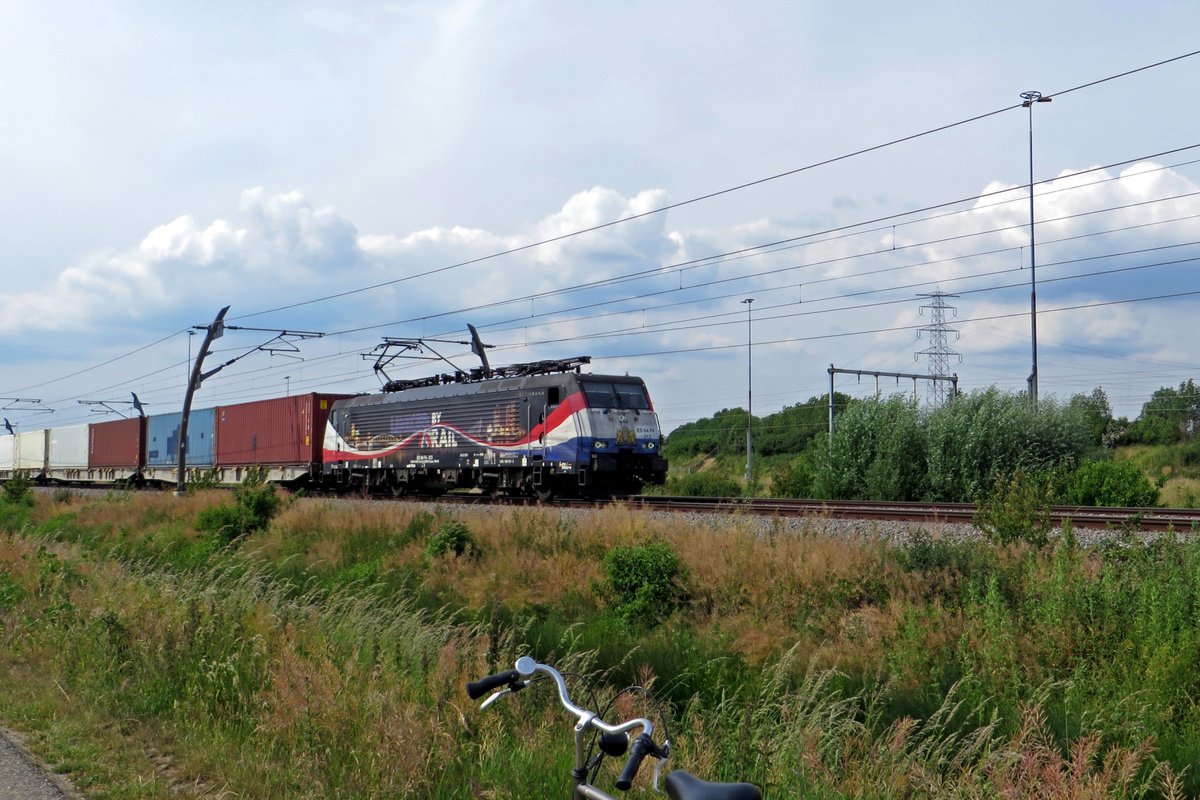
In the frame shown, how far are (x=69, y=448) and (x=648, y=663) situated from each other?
53.3m

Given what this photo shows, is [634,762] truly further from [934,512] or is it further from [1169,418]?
[1169,418]

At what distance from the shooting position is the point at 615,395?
26.3m

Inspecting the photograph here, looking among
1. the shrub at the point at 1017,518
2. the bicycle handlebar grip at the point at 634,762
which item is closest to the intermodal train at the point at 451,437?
the shrub at the point at 1017,518

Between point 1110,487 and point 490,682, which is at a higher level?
point 490,682

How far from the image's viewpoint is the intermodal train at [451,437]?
2569 cm

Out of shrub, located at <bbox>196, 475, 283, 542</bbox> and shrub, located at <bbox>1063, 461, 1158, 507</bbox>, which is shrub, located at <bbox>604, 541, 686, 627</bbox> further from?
shrub, located at <bbox>1063, 461, 1158, 507</bbox>

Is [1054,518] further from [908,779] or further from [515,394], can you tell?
[515,394]

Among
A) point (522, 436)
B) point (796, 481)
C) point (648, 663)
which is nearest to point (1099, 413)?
point (796, 481)

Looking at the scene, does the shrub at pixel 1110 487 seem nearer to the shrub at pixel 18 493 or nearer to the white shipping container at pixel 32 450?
the shrub at pixel 18 493

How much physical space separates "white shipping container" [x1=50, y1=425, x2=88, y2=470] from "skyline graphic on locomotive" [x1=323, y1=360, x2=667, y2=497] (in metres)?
28.9

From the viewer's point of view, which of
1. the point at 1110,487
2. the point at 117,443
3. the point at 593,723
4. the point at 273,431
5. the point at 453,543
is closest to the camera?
the point at 593,723

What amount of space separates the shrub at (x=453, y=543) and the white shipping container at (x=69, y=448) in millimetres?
43132

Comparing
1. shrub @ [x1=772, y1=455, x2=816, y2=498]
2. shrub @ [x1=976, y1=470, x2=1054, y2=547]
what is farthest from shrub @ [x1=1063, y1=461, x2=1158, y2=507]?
shrub @ [x1=976, y1=470, x2=1054, y2=547]

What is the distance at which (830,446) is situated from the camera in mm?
30453
